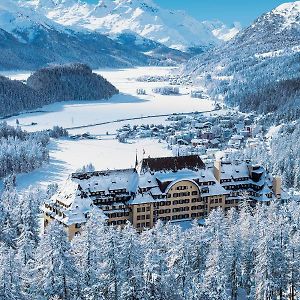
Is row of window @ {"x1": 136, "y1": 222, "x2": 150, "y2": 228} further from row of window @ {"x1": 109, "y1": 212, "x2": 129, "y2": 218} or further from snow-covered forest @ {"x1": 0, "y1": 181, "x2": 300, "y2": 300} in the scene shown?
snow-covered forest @ {"x1": 0, "y1": 181, "x2": 300, "y2": 300}

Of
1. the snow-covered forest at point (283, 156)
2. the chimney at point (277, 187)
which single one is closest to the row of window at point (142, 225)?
the chimney at point (277, 187)

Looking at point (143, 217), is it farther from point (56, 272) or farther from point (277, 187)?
point (56, 272)

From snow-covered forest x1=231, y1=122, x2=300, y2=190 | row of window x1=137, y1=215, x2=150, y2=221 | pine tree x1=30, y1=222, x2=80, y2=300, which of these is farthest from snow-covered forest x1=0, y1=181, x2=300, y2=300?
snow-covered forest x1=231, y1=122, x2=300, y2=190

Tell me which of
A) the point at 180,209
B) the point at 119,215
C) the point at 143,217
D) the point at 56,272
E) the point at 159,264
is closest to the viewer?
the point at 56,272

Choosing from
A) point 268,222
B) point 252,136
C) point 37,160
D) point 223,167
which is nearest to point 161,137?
point 252,136

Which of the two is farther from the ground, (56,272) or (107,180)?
(107,180)

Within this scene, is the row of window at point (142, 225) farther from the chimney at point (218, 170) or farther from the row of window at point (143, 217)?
the chimney at point (218, 170)

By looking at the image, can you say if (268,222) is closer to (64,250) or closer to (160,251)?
(160,251)

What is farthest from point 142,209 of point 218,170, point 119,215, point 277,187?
point 277,187
